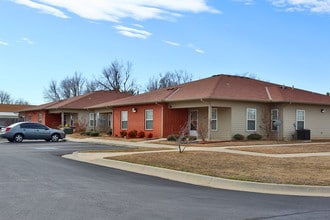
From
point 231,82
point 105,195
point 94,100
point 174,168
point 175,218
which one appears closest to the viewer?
point 175,218

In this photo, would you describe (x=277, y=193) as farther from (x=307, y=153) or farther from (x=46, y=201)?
(x=307, y=153)

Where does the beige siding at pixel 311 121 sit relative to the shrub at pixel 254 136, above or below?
above

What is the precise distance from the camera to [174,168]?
14031mm

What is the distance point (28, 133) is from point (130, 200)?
24.7 m

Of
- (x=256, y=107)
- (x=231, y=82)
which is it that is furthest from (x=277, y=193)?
(x=231, y=82)

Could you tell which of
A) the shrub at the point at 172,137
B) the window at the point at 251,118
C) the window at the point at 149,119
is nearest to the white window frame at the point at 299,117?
the window at the point at 251,118

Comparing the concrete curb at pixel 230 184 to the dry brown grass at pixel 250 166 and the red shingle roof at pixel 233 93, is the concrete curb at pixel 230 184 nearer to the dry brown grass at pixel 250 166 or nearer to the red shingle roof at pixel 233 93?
the dry brown grass at pixel 250 166

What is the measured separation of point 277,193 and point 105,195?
Answer: 4.33m

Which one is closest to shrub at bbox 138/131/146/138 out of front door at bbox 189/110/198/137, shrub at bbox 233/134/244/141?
front door at bbox 189/110/198/137

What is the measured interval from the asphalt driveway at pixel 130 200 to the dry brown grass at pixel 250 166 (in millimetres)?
1596

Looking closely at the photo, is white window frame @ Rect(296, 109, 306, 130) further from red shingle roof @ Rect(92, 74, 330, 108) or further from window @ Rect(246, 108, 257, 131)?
window @ Rect(246, 108, 257, 131)

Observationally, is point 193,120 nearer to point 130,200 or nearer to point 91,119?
point 91,119

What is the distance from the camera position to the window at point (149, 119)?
107ft

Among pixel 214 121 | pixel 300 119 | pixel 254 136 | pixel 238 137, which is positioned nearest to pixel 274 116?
pixel 300 119
